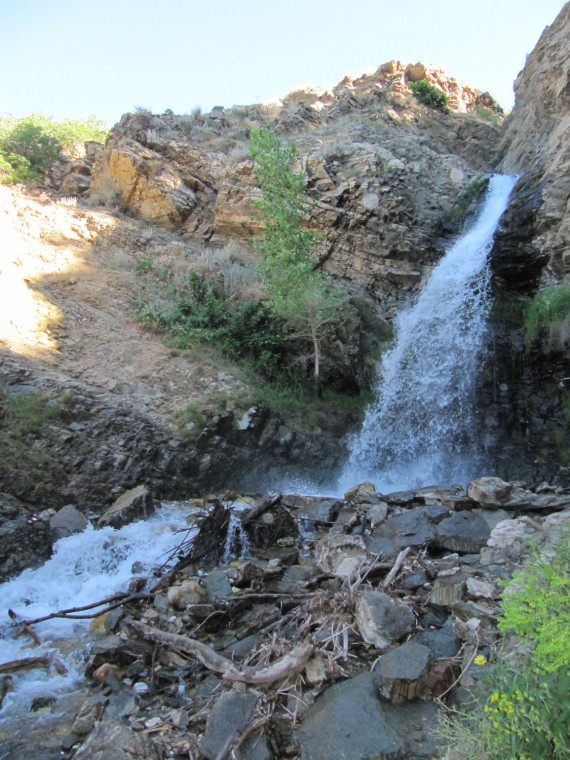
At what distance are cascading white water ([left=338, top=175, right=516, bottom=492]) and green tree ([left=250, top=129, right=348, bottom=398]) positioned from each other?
6.31 ft

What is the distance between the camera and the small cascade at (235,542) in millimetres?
6622

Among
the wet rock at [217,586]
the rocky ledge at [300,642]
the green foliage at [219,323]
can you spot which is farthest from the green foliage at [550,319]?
the wet rock at [217,586]

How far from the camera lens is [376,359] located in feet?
43.6

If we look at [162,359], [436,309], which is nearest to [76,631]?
[162,359]

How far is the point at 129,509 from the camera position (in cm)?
759

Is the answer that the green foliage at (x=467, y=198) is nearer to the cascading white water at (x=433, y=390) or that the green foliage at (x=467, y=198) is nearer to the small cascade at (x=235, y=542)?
the cascading white water at (x=433, y=390)

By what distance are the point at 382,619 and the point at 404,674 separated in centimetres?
66

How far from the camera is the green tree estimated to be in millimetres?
11812

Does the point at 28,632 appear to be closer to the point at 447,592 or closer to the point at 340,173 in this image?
the point at 447,592

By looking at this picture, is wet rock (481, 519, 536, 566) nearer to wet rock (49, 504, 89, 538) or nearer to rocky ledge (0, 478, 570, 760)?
rocky ledge (0, 478, 570, 760)

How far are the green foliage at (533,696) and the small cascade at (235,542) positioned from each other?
424cm

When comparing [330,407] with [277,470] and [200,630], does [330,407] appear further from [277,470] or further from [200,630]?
[200,630]

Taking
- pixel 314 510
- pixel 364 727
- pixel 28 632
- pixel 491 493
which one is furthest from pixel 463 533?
pixel 28 632

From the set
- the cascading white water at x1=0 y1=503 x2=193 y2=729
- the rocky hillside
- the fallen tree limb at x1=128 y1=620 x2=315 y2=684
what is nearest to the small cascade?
the cascading white water at x1=0 y1=503 x2=193 y2=729
